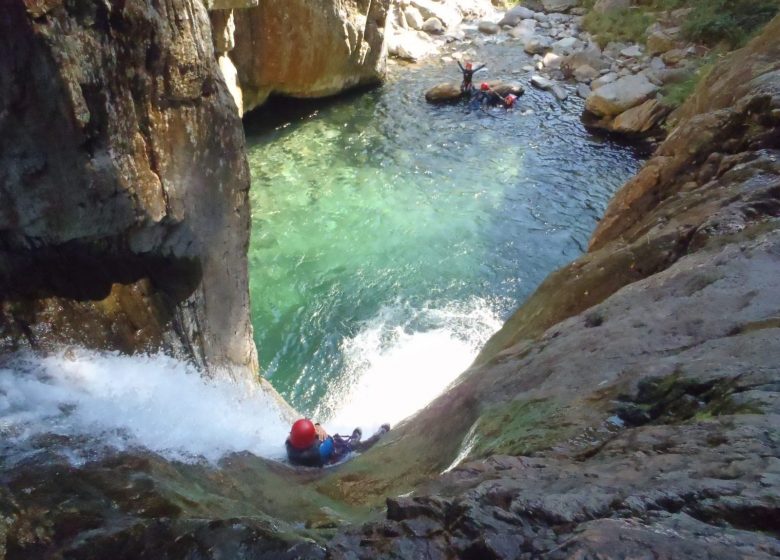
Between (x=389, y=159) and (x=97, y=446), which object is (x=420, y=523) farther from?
(x=389, y=159)

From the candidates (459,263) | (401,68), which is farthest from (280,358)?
(401,68)

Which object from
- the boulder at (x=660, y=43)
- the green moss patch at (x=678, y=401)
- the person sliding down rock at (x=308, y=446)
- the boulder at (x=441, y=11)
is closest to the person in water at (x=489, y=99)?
the boulder at (x=660, y=43)

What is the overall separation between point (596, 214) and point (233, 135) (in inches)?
367

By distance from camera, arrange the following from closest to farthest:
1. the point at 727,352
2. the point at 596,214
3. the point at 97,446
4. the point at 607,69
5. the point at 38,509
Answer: the point at 38,509 < the point at 727,352 < the point at 97,446 < the point at 596,214 < the point at 607,69

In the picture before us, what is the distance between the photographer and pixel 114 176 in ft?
16.4

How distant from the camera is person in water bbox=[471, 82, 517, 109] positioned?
1838 centimetres

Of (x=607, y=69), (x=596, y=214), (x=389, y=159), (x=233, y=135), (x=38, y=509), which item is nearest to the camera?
(x=38, y=509)

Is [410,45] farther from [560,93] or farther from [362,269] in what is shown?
[362,269]

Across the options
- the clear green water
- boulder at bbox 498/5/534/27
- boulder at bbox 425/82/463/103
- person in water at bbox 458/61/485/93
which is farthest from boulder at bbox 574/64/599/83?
boulder at bbox 498/5/534/27

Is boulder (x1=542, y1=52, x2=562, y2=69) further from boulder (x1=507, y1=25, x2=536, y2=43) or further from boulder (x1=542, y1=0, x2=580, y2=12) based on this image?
boulder (x1=542, y1=0, x2=580, y2=12)

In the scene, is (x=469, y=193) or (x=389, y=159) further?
(x=389, y=159)

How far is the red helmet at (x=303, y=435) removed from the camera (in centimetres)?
631

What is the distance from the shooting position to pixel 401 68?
21.3 m

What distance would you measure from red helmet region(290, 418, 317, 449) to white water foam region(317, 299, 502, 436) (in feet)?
6.46
